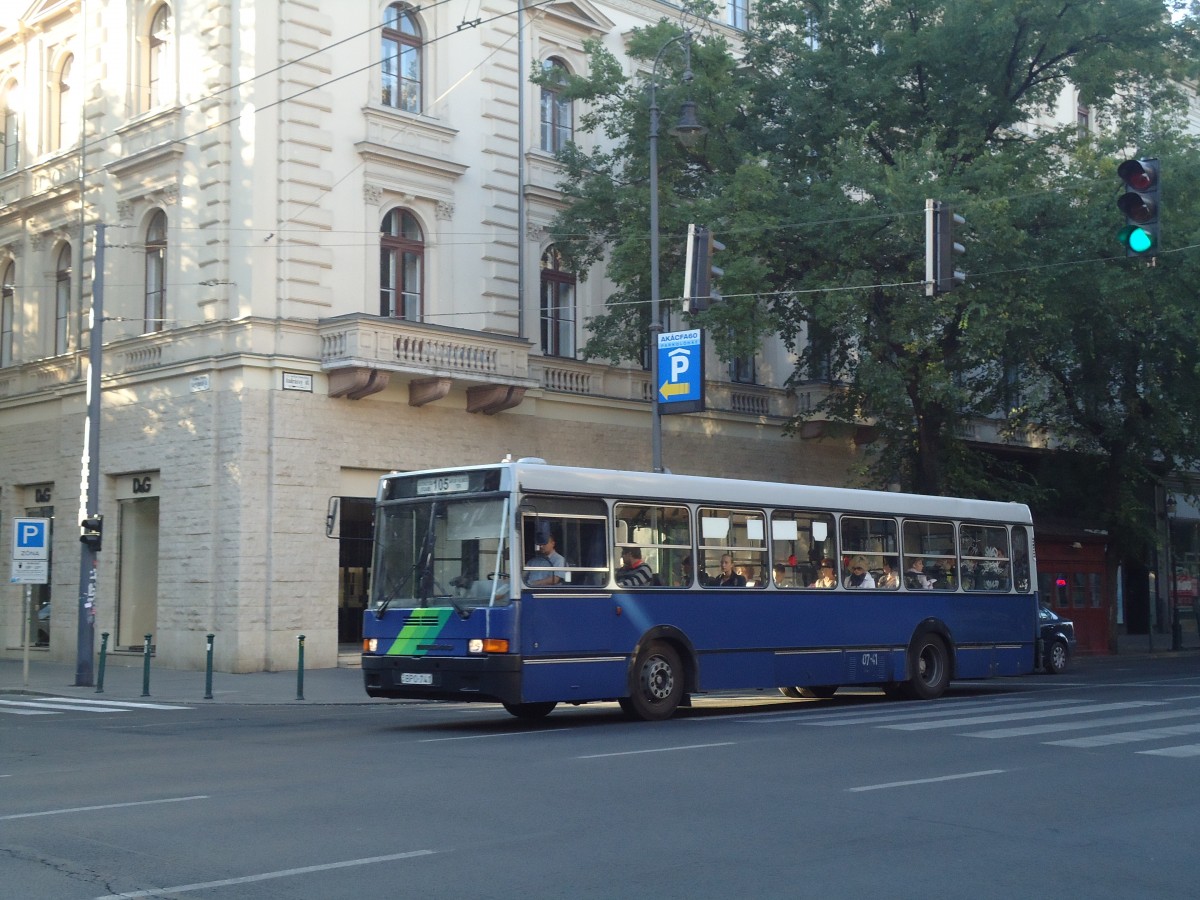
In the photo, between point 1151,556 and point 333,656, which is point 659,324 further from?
point 1151,556

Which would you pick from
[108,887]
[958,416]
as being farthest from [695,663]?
[958,416]

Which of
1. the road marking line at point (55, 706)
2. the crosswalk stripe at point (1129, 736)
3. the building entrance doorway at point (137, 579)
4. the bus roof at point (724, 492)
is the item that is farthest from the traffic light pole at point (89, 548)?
the crosswalk stripe at point (1129, 736)

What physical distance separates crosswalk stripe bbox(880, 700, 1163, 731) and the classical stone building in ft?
45.4

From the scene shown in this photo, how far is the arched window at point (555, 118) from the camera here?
32469mm

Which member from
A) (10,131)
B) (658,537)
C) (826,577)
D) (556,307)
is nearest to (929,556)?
(826,577)

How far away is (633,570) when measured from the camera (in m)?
16.8

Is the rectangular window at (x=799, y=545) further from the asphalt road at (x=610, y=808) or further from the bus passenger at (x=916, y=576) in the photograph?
the asphalt road at (x=610, y=808)

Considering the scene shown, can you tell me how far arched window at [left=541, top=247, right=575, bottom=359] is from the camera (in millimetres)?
32219

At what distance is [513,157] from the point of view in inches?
1235

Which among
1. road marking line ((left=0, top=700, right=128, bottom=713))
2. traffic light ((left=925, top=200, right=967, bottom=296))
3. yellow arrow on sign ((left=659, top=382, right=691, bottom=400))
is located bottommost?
road marking line ((left=0, top=700, right=128, bottom=713))

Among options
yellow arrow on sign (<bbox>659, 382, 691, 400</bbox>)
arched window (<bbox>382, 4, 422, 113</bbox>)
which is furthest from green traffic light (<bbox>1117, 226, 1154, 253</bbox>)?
arched window (<bbox>382, 4, 422, 113</bbox>)

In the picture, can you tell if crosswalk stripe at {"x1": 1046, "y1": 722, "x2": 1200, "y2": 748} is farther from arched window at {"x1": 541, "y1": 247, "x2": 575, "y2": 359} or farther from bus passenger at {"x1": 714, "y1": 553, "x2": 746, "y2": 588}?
arched window at {"x1": 541, "y1": 247, "x2": 575, "y2": 359}

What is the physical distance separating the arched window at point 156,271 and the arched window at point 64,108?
3.94 meters

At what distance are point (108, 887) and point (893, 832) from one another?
14.8 feet
